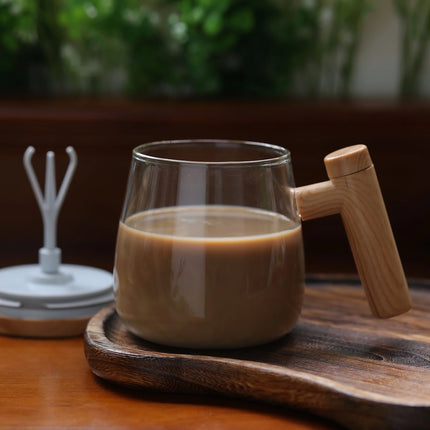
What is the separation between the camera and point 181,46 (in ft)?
3.85

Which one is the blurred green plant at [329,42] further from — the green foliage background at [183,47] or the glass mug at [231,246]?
the glass mug at [231,246]

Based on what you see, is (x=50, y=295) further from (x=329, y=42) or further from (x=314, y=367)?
(x=329, y=42)

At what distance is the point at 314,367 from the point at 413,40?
83cm

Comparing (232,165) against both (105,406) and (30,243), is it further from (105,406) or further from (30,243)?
(30,243)

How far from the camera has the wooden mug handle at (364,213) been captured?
60 cm

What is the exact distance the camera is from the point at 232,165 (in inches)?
22.3

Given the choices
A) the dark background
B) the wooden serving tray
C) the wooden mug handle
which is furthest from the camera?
the dark background

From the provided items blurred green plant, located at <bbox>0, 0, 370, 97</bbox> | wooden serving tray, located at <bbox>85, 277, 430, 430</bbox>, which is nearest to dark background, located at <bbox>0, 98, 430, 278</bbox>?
blurred green plant, located at <bbox>0, 0, 370, 97</bbox>

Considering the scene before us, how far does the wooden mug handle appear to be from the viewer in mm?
595

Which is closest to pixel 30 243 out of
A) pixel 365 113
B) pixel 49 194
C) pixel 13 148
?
pixel 13 148

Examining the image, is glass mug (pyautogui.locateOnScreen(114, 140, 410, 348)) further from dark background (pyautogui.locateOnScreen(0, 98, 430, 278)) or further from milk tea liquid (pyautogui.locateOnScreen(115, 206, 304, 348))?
dark background (pyautogui.locateOnScreen(0, 98, 430, 278))

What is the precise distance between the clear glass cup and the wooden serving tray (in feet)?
0.07

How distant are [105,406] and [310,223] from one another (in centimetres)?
57

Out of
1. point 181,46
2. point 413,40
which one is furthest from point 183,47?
point 413,40
